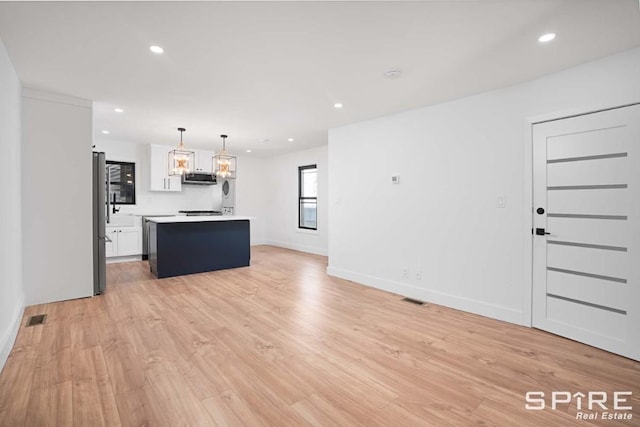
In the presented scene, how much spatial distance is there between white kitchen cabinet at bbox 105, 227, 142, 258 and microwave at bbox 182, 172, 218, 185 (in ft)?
4.91

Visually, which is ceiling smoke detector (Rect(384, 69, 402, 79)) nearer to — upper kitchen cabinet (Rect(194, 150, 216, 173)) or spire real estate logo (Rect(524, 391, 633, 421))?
spire real estate logo (Rect(524, 391, 633, 421))

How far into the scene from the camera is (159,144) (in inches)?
259

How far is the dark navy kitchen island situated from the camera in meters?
4.95

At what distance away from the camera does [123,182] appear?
658 centimetres

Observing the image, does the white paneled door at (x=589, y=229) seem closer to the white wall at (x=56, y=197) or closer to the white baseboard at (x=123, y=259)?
the white wall at (x=56, y=197)

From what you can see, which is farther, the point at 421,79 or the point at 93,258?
the point at 93,258

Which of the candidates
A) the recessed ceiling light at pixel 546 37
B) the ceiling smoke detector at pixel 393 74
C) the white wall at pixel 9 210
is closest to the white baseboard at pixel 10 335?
the white wall at pixel 9 210

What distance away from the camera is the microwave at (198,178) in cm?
703

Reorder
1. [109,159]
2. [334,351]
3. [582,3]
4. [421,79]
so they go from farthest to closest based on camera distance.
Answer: [109,159]
[421,79]
[334,351]
[582,3]

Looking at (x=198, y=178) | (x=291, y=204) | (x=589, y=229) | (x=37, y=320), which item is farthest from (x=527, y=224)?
(x=198, y=178)

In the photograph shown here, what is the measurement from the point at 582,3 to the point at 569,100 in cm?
113

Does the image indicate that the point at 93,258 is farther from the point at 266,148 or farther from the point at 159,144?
the point at 266,148

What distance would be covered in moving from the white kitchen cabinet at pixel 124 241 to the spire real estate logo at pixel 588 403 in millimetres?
6769

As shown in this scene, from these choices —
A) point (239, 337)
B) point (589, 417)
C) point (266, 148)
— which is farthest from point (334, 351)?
point (266, 148)
